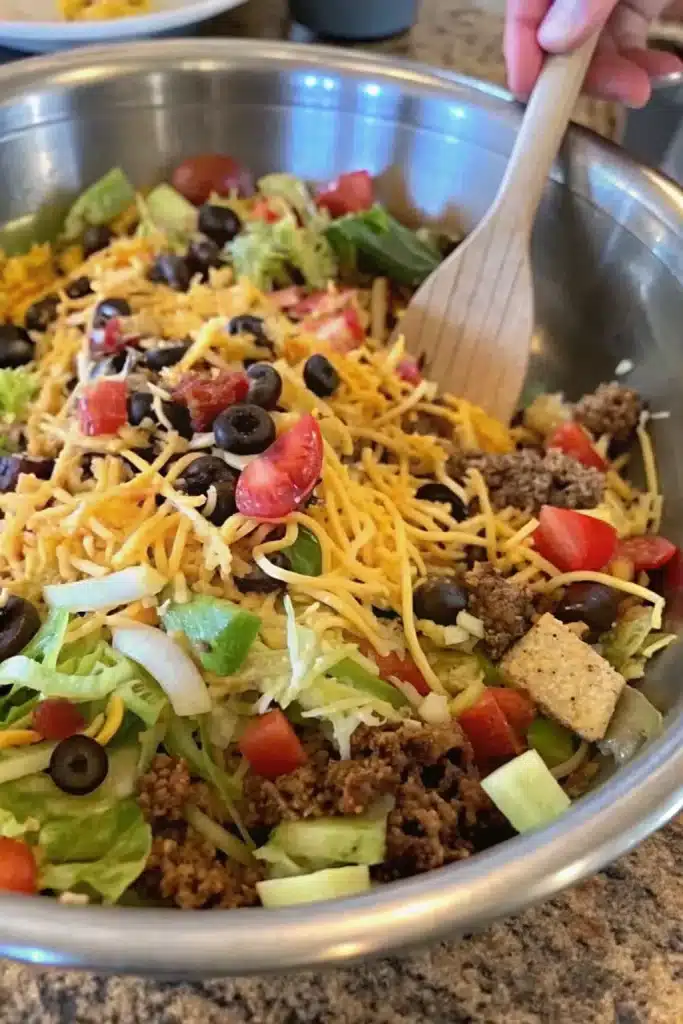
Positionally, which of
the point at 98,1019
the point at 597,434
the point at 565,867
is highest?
the point at 565,867

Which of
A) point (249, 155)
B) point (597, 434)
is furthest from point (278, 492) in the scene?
point (249, 155)

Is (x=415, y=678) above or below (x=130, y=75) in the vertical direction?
below

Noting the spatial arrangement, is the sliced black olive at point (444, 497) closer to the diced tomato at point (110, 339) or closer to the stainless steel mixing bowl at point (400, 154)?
the stainless steel mixing bowl at point (400, 154)

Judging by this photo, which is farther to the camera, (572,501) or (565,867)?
(572,501)

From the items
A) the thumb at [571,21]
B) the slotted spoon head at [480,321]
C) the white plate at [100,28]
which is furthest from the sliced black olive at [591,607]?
the white plate at [100,28]

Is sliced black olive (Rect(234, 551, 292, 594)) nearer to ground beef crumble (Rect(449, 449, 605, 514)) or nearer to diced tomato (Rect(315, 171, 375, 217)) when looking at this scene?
ground beef crumble (Rect(449, 449, 605, 514))

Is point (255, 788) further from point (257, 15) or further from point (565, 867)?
point (257, 15)

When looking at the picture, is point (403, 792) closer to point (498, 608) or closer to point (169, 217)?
point (498, 608)

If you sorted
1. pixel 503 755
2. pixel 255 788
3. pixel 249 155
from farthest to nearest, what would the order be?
pixel 249 155
pixel 503 755
pixel 255 788
